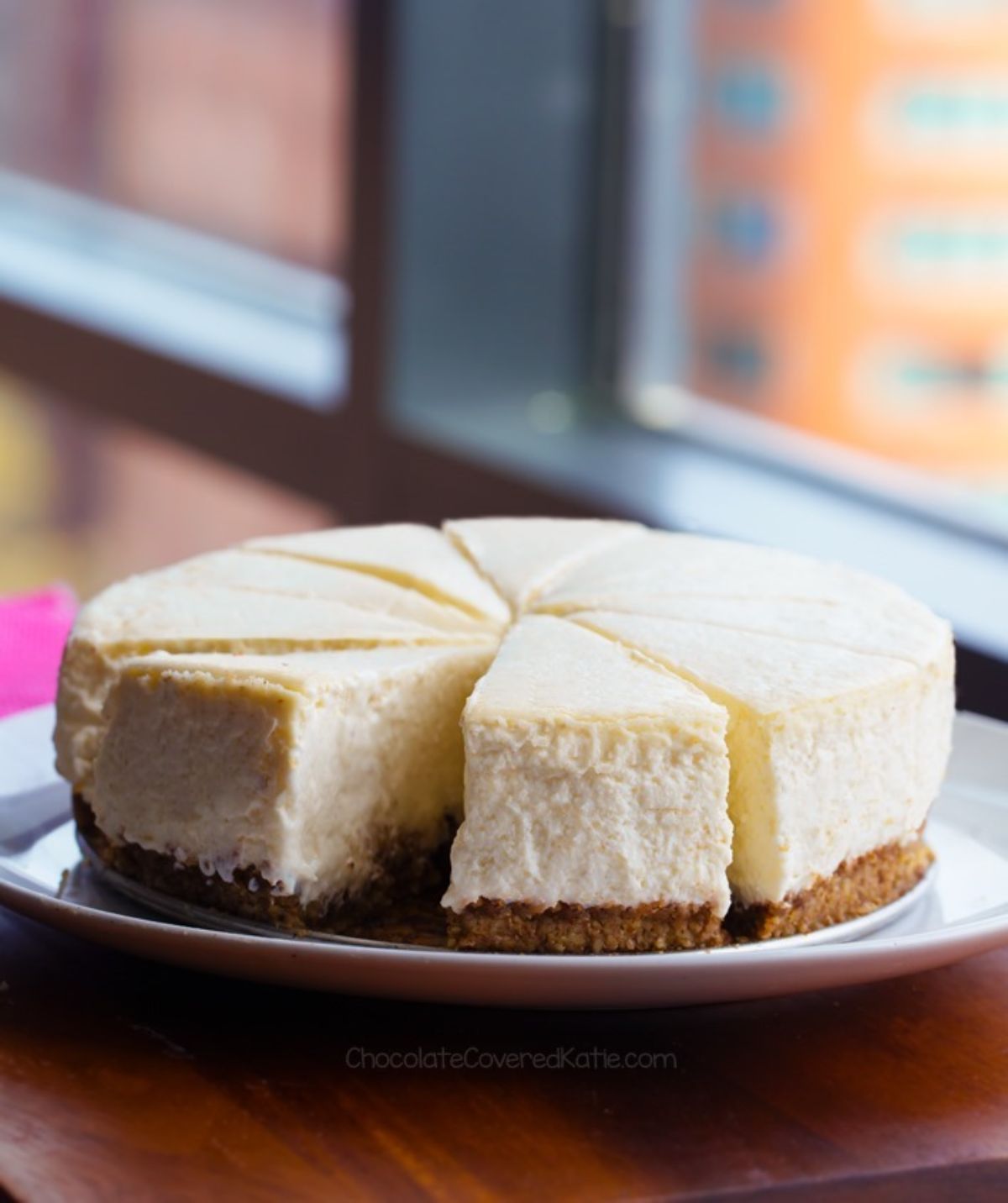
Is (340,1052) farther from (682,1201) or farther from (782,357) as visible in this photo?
→ (782,357)

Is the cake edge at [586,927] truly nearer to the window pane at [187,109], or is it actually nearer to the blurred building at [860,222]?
the blurred building at [860,222]

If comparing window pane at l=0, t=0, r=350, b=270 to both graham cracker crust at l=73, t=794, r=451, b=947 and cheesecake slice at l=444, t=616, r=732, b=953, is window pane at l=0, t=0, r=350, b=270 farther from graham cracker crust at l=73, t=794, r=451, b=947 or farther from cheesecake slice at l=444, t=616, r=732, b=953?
cheesecake slice at l=444, t=616, r=732, b=953

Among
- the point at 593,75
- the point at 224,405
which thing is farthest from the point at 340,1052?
the point at 224,405

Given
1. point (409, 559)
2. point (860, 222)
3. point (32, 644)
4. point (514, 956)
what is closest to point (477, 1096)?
point (514, 956)

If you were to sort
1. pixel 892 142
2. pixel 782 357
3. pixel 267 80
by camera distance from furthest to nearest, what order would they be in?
pixel 267 80
pixel 782 357
pixel 892 142

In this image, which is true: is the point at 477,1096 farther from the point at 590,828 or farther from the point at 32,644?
the point at 32,644

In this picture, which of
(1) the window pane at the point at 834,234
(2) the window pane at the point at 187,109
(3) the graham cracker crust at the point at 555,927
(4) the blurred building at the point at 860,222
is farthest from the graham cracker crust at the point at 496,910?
(2) the window pane at the point at 187,109
